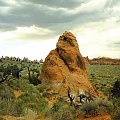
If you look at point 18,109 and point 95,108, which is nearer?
point 95,108

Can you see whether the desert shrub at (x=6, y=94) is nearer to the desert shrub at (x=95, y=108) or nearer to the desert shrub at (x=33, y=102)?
the desert shrub at (x=33, y=102)

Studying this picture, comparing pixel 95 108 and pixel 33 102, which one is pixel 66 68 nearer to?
pixel 33 102

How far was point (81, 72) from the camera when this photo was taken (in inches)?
2108

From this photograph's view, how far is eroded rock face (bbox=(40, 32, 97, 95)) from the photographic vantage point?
50.0 metres

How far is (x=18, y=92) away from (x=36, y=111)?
8.10 m

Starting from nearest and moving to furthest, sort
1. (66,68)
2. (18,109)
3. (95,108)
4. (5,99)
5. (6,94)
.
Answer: (95,108) → (18,109) → (5,99) → (6,94) → (66,68)

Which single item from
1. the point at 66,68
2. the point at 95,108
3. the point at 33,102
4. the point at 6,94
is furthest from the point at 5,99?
the point at 66,68

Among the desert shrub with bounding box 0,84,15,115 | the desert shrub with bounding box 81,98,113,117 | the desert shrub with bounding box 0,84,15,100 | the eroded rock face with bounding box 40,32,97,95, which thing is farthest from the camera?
the eroded rock face with bounding box 40,32,97,95

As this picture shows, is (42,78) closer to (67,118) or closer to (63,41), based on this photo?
(63,41)

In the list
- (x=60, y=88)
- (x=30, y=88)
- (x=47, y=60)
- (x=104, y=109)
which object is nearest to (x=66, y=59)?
(x=47, y=60)

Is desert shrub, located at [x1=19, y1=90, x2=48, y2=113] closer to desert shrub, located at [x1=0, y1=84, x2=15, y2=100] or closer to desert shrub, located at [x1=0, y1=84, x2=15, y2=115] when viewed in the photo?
desert shrub, located at [x1=0, y1=84, x2=15, y2=100]

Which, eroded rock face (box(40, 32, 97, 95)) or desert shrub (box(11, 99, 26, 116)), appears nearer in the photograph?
desert shrub (box(11, 99, 26, 116))

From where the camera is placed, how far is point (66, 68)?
53.3m

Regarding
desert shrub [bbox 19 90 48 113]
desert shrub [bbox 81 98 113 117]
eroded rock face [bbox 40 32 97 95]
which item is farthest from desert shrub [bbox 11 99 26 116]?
eroded rock face [bbox 40 32 97 95]
